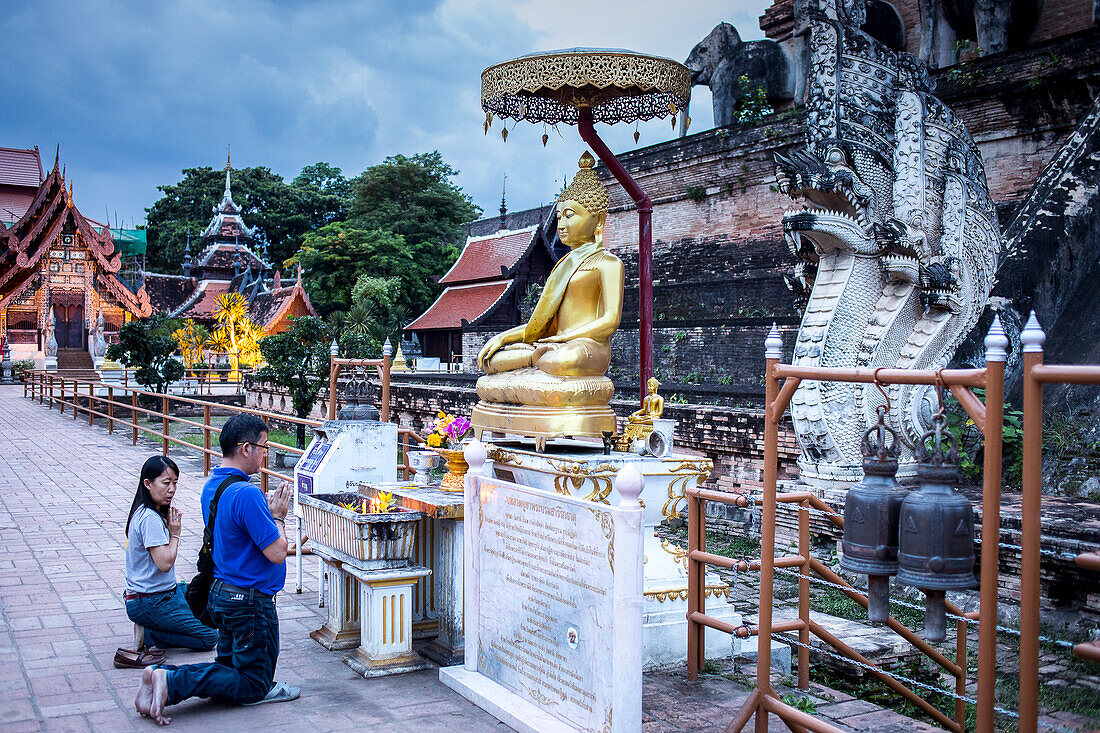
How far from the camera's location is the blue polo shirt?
4125 millimetres

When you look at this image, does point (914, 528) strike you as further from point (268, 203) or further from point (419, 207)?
point (268, 203)

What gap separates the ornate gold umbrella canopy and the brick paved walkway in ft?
8.33

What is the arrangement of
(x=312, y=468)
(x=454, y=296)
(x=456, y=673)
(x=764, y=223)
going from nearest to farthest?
(x=456, y=673), (x=312, y=468), (x=764, y=223), (x=454, y=296)

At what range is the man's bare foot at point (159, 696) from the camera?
12.8 ft

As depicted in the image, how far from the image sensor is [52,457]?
44.2ft

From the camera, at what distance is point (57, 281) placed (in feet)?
122

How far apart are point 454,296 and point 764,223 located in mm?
15547

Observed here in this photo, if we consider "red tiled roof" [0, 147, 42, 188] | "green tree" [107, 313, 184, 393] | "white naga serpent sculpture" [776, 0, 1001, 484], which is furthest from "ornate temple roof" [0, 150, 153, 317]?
"white naga serpent sculpture" [776, 0, 1001, 484]

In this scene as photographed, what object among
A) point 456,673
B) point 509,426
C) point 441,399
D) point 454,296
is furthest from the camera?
point 454,296

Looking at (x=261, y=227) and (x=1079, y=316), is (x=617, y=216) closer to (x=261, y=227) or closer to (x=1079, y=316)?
(x=1079, y=316)

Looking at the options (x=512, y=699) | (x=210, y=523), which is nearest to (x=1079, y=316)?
(x=512, y=699)

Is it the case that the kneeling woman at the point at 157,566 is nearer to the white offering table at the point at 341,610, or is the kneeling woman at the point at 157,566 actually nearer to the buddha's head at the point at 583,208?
the white offering table at the point at 341,610

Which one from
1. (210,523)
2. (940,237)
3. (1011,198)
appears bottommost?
(210,523)

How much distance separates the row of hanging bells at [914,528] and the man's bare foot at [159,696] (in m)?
2.84
